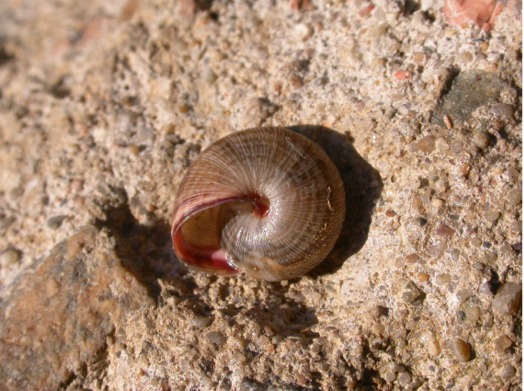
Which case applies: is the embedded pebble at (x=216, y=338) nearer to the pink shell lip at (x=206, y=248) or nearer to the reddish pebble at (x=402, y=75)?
the pink shell lip at (x=206, y=248)

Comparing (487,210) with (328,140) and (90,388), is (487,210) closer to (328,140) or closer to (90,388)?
(328,140)

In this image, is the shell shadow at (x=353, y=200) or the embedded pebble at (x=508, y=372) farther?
the shell shadow at (x=353, y=200)

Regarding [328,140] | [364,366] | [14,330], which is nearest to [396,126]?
[328,140]

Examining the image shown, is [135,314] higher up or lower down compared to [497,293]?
lower down

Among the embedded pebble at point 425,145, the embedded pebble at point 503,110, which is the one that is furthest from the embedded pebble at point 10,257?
the embedded pebble at point 503,110

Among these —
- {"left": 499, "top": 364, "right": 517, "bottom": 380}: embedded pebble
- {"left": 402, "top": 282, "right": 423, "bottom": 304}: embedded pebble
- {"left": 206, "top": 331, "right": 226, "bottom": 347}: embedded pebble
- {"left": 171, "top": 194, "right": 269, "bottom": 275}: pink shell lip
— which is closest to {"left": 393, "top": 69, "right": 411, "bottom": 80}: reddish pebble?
{"left": 171, "top": 194, "right": 269, "bottom": 275}: pink shell lip
